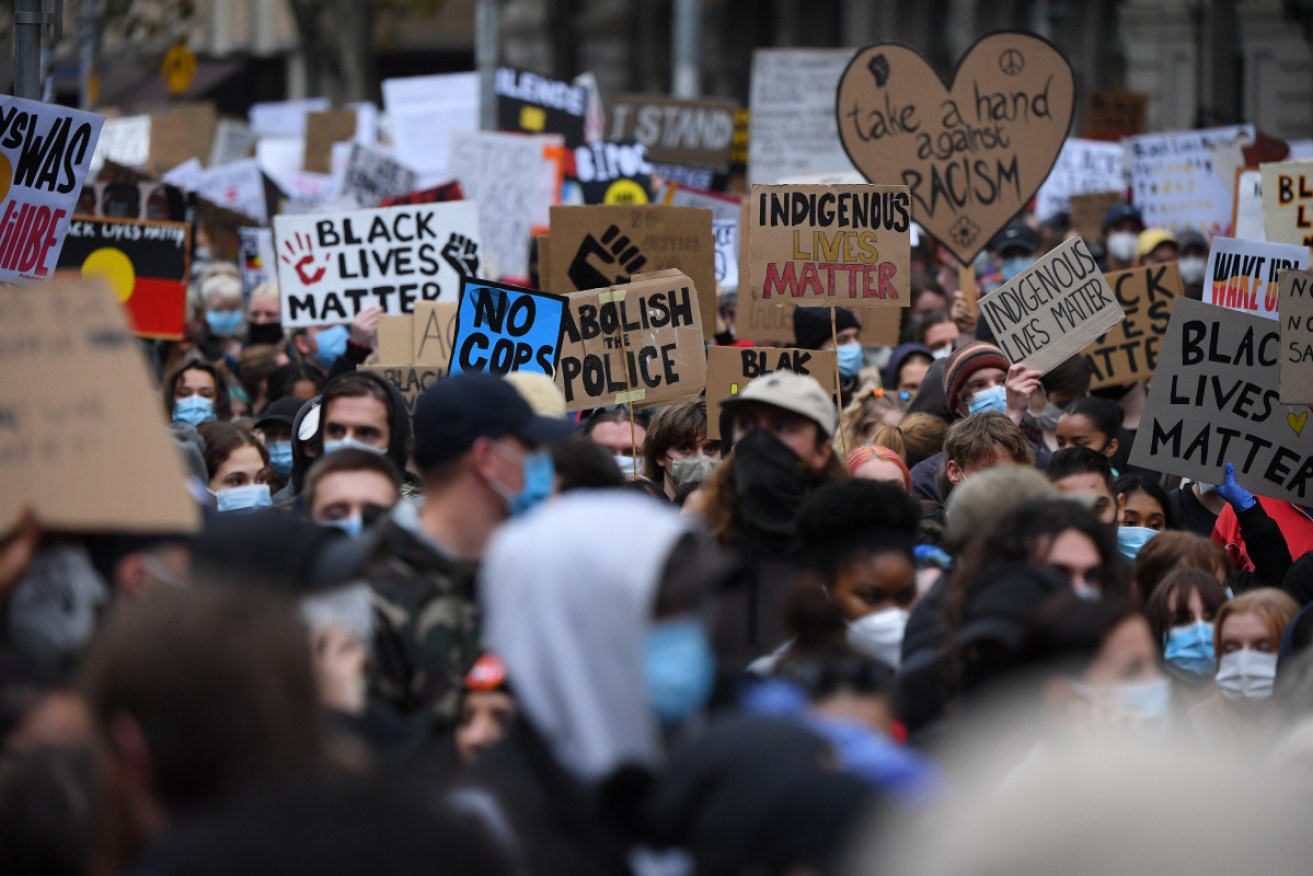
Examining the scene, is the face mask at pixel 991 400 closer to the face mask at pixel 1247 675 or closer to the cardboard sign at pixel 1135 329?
the cardboard sign at pixel 1135 329

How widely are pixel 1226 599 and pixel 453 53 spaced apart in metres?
44.7

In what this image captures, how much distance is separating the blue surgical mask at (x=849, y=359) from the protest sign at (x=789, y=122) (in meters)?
7.10

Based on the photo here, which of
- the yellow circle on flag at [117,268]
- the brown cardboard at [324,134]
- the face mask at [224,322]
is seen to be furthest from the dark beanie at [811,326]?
the brown cardboard at [324,134]

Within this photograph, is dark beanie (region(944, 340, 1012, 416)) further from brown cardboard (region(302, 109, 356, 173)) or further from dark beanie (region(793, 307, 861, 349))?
brown cardboard (region(302, 109, 356, 173))

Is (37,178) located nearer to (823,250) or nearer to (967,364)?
(823,250)

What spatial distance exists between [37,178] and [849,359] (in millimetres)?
4039

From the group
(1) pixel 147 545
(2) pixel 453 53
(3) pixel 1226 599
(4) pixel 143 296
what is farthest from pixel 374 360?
(2) pixel 453 53

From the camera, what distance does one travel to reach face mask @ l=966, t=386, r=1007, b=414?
766 centimetres

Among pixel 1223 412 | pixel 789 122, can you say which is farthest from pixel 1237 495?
pixel 789 122

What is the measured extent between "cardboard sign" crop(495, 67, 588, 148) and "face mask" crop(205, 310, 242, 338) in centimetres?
581

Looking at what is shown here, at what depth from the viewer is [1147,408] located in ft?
24.1

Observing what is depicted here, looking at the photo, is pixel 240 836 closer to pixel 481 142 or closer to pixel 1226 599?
pixel 1226 599

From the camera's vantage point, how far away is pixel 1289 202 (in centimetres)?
905

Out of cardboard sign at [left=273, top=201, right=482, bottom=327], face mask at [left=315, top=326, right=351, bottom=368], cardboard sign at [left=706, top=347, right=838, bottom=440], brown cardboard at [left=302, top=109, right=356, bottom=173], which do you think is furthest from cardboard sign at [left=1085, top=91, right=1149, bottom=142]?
cardboard sign at [left=706, top=347, right=838, bottom=440]
